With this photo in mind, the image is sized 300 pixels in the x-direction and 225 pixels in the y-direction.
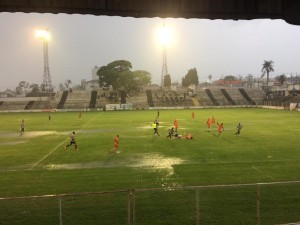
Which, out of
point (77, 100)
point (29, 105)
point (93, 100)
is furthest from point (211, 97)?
point (29, 105)

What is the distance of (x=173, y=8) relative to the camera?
11.5m

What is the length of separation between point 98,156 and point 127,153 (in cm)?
255

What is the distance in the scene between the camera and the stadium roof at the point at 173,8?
35.6 feet

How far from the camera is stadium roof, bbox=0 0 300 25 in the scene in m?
10.9

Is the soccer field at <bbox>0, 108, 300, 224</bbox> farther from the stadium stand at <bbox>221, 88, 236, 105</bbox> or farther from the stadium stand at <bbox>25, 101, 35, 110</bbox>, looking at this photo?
the stadium stand at <bbox>221, 88, 236, 105</bbox>

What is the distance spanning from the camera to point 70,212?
14328mm

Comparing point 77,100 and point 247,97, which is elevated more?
point 247,97

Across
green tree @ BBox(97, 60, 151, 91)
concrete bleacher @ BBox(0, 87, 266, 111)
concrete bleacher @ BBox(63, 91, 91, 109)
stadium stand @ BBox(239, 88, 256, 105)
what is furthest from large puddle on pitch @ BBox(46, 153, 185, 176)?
green tree @ BBox(97, 60, 151, 91)

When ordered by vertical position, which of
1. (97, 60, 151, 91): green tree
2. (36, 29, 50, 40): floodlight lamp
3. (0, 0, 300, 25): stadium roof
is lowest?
(0, 0, 300, 25): stadium roof

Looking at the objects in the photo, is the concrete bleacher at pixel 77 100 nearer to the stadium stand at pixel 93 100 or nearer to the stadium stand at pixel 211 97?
the stadium stand at pixel 93 100

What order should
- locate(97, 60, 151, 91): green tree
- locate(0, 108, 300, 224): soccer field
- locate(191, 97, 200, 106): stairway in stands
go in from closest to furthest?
locate(0, 108, 300, 224): soccer field
locate(191, 97, 200, 106): stairway in stands
locate(97, 60, 151, 91): green tree

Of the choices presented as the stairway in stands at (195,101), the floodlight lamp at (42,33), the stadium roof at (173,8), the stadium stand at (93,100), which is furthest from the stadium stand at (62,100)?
the stadium roof at (173,8)

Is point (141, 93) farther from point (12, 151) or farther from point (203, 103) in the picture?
point (12, 151)

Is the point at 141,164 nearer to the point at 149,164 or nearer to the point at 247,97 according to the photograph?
the point at 149,164
